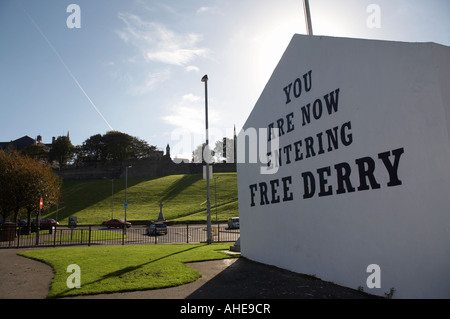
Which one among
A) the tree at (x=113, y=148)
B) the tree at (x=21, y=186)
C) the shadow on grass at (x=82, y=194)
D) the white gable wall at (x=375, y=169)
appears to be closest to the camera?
the white gable wall at (x=375, y=169)

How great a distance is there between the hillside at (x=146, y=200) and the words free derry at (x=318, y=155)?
33868 millimetres

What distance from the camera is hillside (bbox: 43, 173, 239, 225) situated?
4928 cm

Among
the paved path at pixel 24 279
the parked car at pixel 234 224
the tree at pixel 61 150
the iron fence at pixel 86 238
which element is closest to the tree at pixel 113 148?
the tree at pixel 61 150

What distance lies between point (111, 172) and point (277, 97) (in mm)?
87853

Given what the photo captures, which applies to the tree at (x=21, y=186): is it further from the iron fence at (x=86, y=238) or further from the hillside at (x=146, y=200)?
the hillside at (x=146, y=200)

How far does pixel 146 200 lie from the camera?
60656 millimetres

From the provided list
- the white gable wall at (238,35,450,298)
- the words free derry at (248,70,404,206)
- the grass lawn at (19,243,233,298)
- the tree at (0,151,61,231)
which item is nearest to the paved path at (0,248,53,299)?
the grass lawn at (19,243,233,298)

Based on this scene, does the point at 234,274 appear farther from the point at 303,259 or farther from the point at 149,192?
the point at 149,192

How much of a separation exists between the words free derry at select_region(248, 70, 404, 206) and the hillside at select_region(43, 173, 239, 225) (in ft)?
111

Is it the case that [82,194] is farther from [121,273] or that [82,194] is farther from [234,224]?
[121,273]

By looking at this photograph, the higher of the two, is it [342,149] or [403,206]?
[342,149]

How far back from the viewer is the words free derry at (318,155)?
673cm
